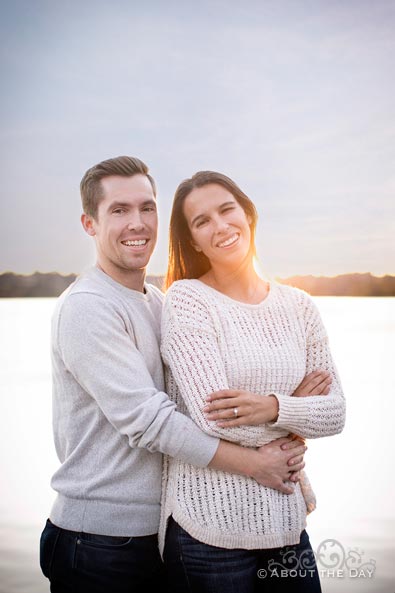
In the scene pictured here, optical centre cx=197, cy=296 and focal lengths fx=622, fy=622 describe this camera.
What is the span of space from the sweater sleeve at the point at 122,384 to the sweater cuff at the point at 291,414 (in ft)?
0.69

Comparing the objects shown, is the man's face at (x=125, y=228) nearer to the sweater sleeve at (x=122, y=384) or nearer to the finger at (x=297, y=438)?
the sweater sleeve at (x=122, y=384)

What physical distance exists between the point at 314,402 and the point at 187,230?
2.47ft

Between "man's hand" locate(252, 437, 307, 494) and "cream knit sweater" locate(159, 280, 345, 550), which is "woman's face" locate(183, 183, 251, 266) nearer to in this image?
"cream knit sweater" locate(159, 280, 345, 550)

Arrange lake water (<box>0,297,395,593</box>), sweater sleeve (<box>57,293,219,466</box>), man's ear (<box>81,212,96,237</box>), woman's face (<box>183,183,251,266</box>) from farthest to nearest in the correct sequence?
lake water (<box>0,297,395,593</box>)
man's ear (<box>81,212,96,237</box>)
woman's face (<box>183,183,251,266</box>)
sweater sleeve (<box>57,293,219,466</box>)

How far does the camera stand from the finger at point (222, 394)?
1834 mm

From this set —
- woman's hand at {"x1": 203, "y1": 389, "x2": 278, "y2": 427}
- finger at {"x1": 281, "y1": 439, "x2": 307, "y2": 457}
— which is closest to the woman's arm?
woman's hand at {"x1": 203, "y1": 389, "x2": 278, "y2": 427}

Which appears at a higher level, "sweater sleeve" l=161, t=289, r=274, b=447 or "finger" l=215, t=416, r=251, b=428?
"sweater sleeve" l=161, t=289, r=274, b=447

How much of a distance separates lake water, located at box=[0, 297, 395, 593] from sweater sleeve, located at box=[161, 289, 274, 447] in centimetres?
Result: 76

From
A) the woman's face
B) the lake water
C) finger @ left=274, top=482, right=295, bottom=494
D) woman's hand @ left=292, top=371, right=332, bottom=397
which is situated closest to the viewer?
finger @ left=274, top=482, right=295, bottom=494

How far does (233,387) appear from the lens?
6.27 ft

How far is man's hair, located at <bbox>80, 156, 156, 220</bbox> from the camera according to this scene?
214cm

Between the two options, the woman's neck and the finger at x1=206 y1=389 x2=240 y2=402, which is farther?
the woman's neck

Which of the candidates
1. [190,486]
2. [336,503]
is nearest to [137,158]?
[190,486]

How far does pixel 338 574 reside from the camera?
252 cm
